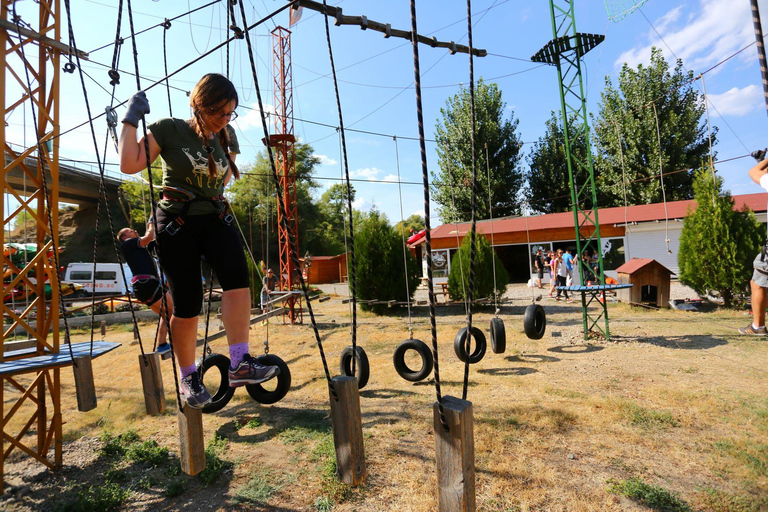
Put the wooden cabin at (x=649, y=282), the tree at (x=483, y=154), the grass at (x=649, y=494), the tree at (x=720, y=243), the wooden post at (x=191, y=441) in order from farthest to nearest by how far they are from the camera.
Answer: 1. the tree at (x=483, y=154)
2. the wooden cabin at (x=649, y=282)
3. the tree at (x=720, y=243)
4. the grass at (x=649, y=494)
5. the wooden post at (x=191, y=441)

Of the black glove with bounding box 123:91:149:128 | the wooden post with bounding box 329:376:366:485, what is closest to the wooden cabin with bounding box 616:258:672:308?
the wooden post with bounding box 329:376:366:485

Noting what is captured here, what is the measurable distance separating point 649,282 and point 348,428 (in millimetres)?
10916

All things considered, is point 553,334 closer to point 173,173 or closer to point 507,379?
point 507,379

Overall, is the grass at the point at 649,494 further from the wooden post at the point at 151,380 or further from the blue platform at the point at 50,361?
the blue platform at the point at 50,361

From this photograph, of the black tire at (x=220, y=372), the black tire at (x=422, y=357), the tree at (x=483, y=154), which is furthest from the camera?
the tree at (x=483, y=154)

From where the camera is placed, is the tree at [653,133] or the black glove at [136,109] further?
the tree at [653,133]

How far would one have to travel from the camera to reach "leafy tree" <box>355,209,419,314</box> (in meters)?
11.3

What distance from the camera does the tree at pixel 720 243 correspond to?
29.8 ft

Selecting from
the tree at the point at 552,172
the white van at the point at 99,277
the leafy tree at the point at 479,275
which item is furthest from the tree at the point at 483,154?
the white van at the point at 99,277

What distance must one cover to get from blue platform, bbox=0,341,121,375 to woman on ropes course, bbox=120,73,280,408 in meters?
1.52

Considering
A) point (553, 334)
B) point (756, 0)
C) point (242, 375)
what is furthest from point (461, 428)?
point (553, 334)

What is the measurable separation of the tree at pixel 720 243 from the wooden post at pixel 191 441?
11.2 m

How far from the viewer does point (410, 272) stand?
11.8 metres

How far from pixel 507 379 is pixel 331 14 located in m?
4.48
